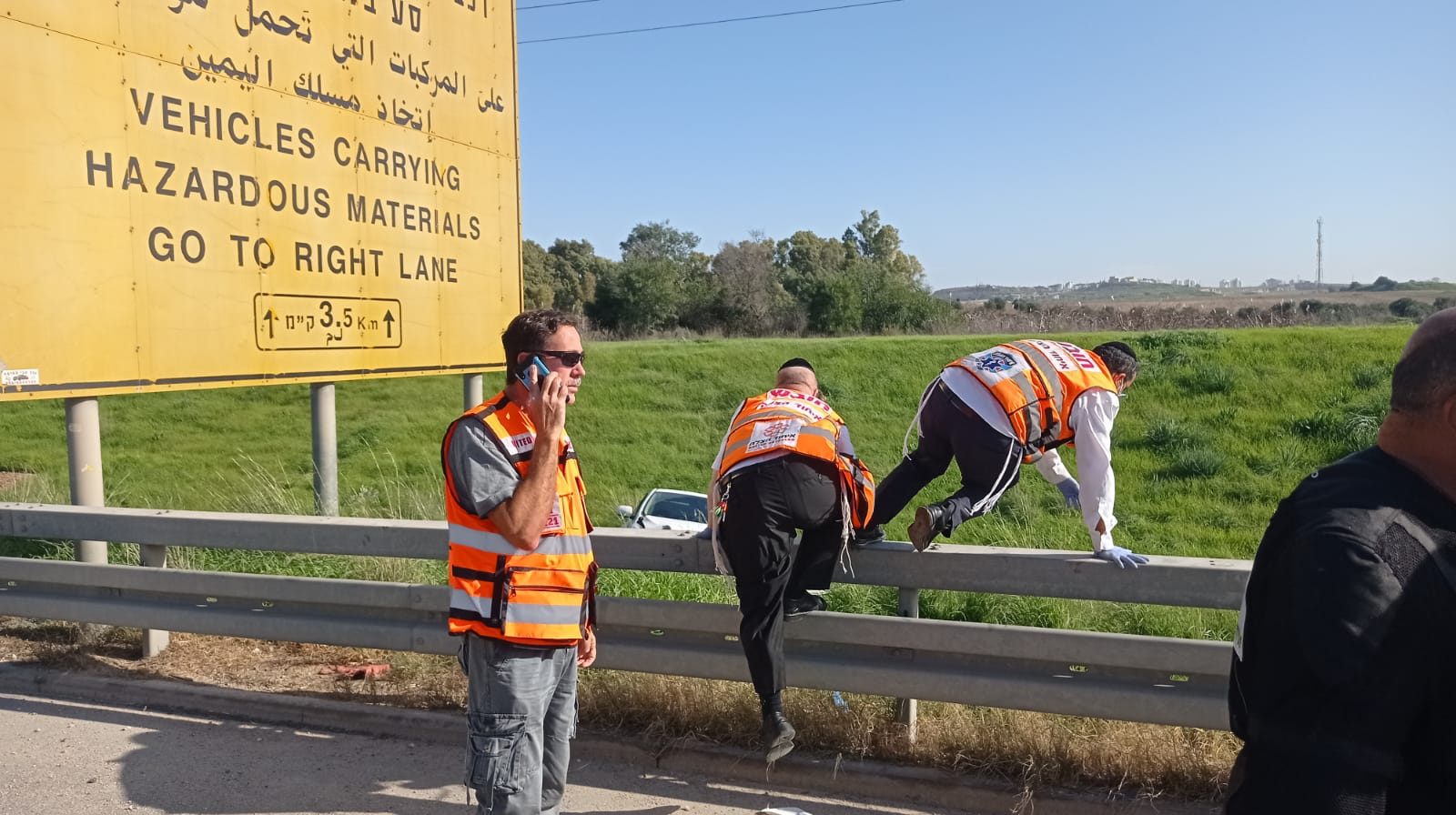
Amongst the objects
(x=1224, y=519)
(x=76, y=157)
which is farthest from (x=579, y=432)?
(x=76, y=157)

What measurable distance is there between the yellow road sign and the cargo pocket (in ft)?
12.0

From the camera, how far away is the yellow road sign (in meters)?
5.26

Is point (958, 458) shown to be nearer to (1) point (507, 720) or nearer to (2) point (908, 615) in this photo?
(2) point (908, 615)

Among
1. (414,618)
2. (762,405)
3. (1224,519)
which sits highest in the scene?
(762,405)

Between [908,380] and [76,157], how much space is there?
1423 cm

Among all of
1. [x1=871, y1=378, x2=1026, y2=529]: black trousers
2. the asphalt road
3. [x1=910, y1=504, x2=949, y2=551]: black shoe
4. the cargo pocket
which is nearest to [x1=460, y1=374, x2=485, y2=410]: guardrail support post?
the asphalt road

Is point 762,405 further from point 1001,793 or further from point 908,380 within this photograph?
point 908,380

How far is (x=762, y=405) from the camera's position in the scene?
4.09 m

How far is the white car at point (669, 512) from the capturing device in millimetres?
9070

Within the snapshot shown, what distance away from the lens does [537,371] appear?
2.96m

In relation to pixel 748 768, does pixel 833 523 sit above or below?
above

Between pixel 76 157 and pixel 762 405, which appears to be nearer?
pixel 762 405

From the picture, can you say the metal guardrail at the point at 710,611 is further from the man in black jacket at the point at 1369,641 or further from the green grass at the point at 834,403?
the man in black jacket at the point at 1369,641

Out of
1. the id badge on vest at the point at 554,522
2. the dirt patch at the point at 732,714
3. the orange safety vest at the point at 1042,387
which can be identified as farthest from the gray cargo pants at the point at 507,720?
the orange safety vest at the point at 1042,387
